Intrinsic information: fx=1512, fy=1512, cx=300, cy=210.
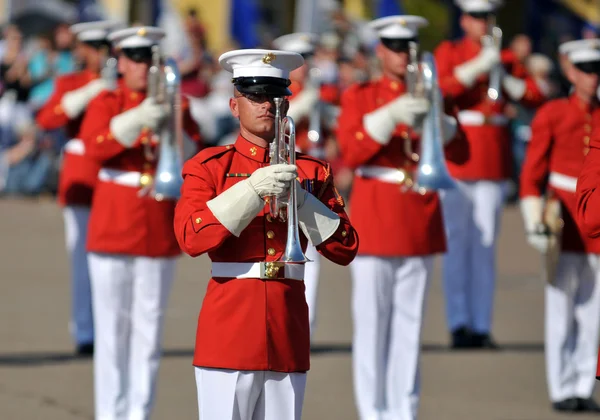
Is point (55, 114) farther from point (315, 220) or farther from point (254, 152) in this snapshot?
point (315, 220)

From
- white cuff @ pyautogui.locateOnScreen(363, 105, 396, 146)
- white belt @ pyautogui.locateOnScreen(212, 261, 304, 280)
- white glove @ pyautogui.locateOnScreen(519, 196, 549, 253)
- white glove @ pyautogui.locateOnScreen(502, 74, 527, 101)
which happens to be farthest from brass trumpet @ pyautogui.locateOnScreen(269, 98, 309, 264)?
white glove @ pyautogui.locateOnScreen(502, 74, 527, 101)

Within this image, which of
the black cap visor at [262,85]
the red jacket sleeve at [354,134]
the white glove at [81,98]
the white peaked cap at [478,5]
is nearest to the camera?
the black cap visor at [262,85]

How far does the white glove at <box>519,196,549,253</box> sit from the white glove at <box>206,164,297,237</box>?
3.64m

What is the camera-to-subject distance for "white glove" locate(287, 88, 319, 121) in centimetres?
1011

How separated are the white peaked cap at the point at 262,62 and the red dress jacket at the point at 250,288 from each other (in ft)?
0.88

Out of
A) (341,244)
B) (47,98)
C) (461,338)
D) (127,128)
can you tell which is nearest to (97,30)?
(127,128)

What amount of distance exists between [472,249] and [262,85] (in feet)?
18.8

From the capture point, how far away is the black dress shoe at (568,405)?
863cm

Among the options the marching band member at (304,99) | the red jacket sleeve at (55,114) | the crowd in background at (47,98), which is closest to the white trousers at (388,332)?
the marching band member at (304,99)

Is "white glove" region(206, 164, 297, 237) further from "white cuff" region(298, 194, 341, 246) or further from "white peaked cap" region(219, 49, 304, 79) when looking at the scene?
"white peaked cap" region(219, 49, 304, 79)

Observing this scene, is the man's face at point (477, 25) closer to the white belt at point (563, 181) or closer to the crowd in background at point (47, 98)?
the white belt at point (563, 181)

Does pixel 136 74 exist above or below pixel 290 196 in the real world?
below

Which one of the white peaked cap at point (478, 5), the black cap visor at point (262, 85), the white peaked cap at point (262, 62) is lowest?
the white peaked cap at point (478, 5)

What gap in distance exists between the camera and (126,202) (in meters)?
8.00
